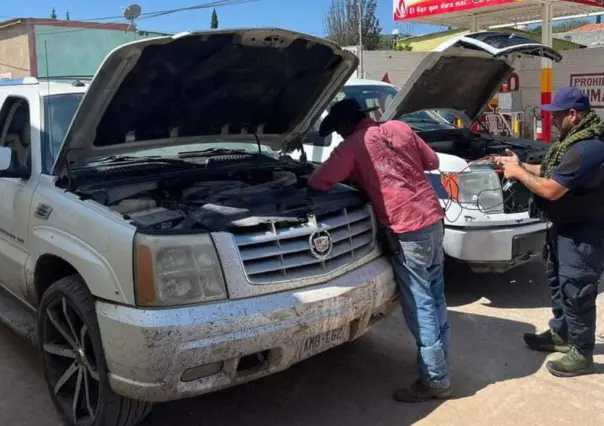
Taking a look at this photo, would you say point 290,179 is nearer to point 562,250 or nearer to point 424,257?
point 424,257

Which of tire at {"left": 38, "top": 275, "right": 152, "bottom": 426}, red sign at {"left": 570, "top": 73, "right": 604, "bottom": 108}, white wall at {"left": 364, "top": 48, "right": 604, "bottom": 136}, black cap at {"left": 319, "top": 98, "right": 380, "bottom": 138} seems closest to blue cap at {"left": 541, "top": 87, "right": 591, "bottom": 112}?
black cap at {"left": 319, "top": 98, "right": 380, "bottom": 138}

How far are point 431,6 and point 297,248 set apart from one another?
11373 millimetres

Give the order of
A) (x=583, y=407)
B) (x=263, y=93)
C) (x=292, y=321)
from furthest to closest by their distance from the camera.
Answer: (x=263, y=93) → (x=583, y=407) → (x=292, y=321)

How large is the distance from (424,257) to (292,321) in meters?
0.98

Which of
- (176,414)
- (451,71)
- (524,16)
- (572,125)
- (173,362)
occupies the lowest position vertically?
(176,414)

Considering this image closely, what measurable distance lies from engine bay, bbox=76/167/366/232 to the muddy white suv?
0.01m

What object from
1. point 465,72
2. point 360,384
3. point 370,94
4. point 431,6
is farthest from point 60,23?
point 360,384

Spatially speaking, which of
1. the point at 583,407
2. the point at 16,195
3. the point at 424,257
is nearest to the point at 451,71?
the point at 424,257

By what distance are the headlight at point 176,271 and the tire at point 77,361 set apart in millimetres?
402

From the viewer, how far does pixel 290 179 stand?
169 inches

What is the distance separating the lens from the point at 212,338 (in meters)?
2.94

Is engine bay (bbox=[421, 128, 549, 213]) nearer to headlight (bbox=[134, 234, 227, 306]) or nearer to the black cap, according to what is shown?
the black cap

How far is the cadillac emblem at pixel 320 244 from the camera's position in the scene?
336 cm

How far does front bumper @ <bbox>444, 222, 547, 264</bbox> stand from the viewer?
5094 mm
